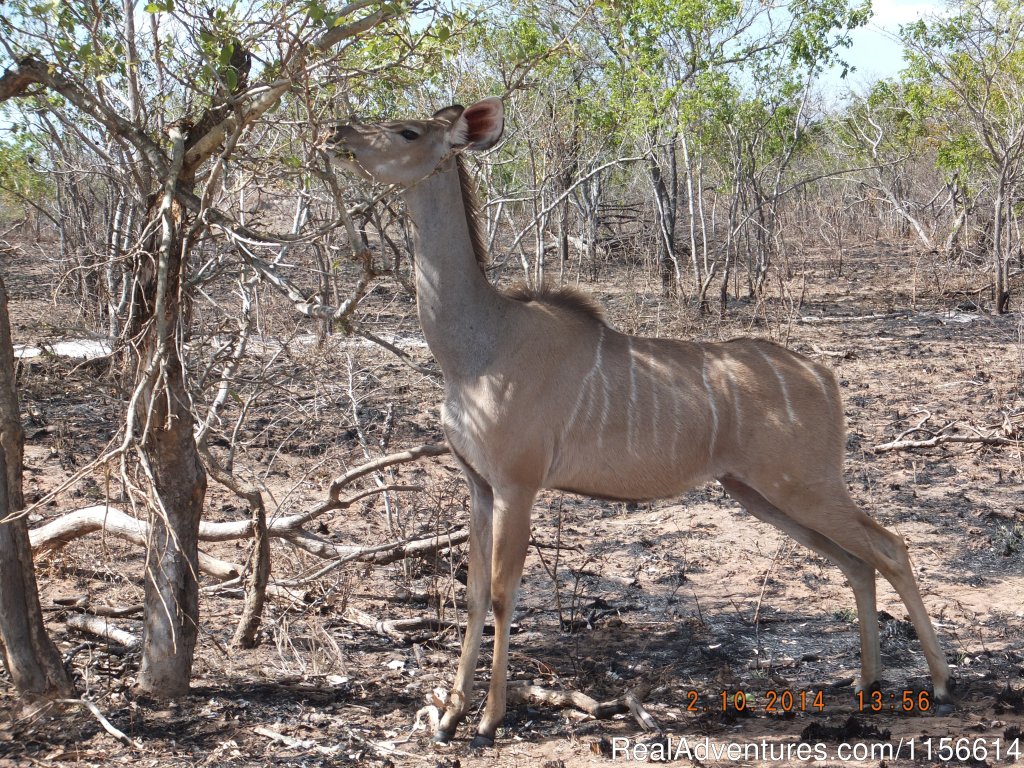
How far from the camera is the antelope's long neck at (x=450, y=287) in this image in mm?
4164

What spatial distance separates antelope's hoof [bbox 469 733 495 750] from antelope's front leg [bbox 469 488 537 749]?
0.05 m

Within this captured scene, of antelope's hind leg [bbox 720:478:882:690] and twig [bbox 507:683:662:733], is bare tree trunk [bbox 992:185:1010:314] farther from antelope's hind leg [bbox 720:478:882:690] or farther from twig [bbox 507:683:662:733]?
twig [bbox 507:683:662:733]

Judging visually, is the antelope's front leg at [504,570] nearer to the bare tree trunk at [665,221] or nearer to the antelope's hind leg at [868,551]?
the antelope's hind leg at [868,551]

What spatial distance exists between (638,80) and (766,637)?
27.4 feet

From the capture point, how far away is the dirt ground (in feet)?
12.3

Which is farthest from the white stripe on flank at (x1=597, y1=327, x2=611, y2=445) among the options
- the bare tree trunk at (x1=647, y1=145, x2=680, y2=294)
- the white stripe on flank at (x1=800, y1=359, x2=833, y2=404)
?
the bare tree trunk at (x1=647, y1=145, x2=680, y2=294)

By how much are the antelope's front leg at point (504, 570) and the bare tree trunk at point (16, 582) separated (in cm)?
158

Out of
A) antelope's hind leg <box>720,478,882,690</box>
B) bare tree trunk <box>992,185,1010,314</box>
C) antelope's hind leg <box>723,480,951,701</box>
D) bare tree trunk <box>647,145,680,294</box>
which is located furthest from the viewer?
bare tree trunk <box>647,145,680,294</box>

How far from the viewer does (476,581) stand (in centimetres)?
427

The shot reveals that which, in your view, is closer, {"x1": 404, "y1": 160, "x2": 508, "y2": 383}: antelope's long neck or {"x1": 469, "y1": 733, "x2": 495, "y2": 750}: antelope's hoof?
{"x1": 469, "y1": 733, "x2": 495, "y2": 750}: antelope's hoof

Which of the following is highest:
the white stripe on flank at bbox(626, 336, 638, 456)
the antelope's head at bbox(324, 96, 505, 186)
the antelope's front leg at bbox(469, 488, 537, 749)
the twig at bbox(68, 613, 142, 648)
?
the antelope's head at bbox(324, 96, 505, 186)
